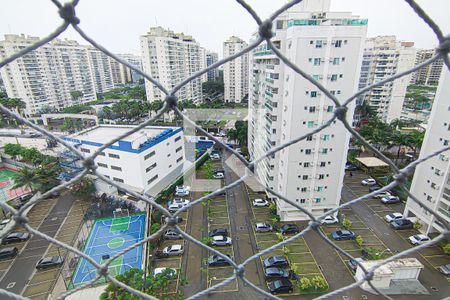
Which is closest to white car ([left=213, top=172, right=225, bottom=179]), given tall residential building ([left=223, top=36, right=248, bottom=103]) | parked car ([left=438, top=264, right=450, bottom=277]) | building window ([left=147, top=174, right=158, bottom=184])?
building window ([left=147, top=174, right=158, bottom=184])

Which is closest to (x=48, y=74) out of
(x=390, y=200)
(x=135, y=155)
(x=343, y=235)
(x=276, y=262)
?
(x=135, y=155)

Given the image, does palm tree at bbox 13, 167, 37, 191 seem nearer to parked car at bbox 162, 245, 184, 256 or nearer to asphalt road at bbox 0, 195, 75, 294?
asphalt road at bbox 0, 195, 75, 294

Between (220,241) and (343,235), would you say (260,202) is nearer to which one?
(220,241)

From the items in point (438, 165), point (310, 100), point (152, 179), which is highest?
point (310, 100)

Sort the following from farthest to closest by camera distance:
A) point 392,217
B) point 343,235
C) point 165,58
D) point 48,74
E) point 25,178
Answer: point 48,74, point 165,58, point 25,178, point 392,217, point 343,235

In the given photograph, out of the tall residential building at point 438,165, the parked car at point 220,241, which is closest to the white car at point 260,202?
the parked car at point 220,241

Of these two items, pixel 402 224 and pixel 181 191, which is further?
pixel 181 191

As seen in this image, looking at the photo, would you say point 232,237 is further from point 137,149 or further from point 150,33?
point 150,33
